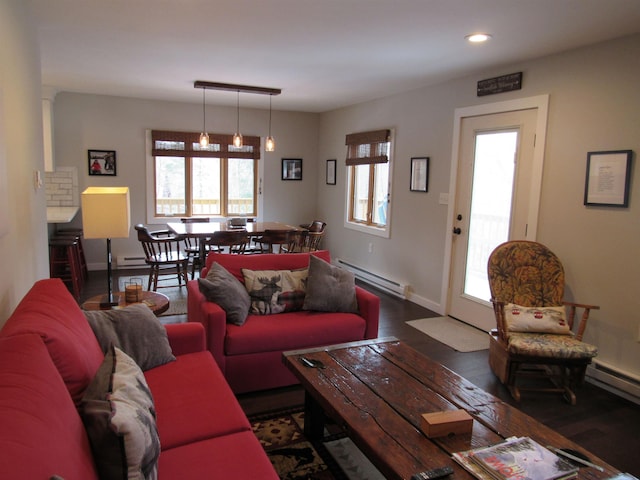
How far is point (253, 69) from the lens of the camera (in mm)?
4422

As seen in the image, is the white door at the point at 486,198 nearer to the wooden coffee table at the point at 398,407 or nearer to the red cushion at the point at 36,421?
the wooden coffee table at the point at 398,407

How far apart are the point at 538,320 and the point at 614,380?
67 cm

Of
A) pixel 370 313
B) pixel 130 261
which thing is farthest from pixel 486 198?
pixel 130 261

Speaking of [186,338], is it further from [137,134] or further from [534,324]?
[137,134]

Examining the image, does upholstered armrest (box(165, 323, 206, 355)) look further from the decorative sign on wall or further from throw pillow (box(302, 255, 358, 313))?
the decorative sign on wall

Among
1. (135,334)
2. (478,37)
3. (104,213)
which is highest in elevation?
(478,37)

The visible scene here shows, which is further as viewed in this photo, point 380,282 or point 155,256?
point 380,282

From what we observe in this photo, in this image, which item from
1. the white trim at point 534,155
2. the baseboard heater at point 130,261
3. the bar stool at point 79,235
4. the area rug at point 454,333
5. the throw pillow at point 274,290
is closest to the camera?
the throw pillow at point 274,290

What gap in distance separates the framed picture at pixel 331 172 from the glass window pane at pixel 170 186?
2264mm

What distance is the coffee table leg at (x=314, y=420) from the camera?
95.4 inches

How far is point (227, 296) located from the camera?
297 cm

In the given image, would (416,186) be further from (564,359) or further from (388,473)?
(388,473)

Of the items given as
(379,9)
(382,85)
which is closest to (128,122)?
(382,85)

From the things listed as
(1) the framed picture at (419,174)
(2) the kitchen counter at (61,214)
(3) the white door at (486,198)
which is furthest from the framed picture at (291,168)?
(3) the white door at (486,198)
